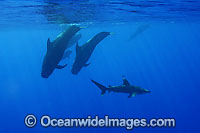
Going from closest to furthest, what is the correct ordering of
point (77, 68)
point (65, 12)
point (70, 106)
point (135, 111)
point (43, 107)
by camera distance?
point (77, 68) < point (65, 12) < point (70, 106) < point (135, 111) < point (43, 107)

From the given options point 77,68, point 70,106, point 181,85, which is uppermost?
point 181,85

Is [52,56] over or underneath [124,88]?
underneath

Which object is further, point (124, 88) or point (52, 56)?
point (124, 88)

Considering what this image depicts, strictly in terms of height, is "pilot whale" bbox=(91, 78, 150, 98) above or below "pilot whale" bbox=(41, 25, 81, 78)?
above

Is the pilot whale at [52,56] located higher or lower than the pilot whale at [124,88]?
lower

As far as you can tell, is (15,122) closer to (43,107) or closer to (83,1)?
(43,107)

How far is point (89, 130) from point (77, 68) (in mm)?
33237

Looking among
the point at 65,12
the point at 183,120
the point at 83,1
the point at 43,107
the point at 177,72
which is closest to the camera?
the point at 83,1

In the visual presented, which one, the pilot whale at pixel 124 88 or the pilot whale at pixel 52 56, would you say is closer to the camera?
the pilot whale at pixel 52 56

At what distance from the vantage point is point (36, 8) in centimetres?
1906

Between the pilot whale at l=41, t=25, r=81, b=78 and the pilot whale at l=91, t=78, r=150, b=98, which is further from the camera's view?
the pilot whale at l=91, t=78, r=150, b=98

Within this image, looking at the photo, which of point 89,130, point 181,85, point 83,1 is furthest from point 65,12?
point 181,85

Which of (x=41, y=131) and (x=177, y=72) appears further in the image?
(x=177, y=72)

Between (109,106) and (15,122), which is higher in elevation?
(109,106)
